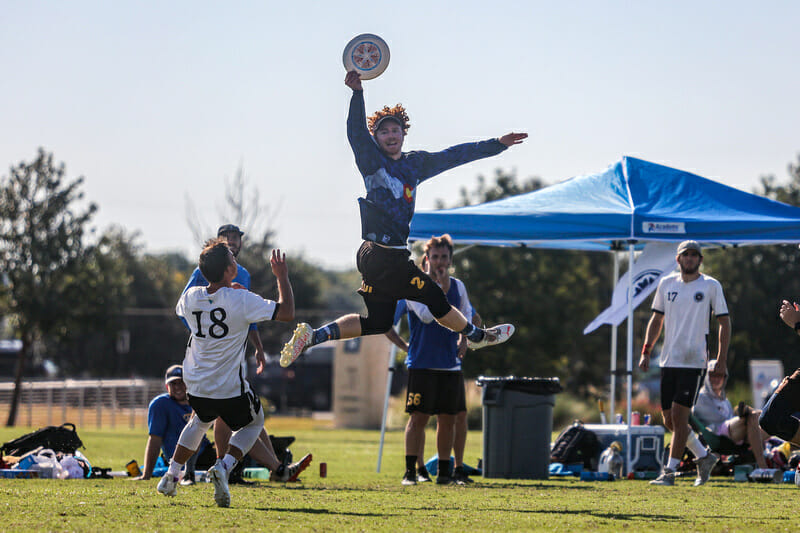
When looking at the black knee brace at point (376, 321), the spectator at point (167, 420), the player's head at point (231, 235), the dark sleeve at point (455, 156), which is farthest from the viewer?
the spectator at point (167, 420)

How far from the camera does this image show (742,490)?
945 cm

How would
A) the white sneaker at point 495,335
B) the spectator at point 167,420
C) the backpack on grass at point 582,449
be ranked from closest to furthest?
the white sneaker at point 495,335 < the spectator at point 167,420 < the backpack on grass at point 582,449

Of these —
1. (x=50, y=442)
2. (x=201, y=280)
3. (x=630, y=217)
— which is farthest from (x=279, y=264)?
(x=630, y=217)

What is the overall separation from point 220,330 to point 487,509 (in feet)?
6.79

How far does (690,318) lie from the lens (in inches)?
380

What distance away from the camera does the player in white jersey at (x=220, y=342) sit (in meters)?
6.85

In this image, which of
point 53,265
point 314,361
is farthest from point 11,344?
point 53,265

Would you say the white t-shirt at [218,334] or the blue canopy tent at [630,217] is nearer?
the white t-shirt at [218,334]

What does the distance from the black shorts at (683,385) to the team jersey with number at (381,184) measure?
314 cm

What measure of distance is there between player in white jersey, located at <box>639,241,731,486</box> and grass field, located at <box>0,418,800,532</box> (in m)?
0.66

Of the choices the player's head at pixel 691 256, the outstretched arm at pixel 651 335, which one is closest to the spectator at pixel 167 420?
the outstretched arm at pixel 651 335

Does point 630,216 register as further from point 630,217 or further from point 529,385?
point 529,385

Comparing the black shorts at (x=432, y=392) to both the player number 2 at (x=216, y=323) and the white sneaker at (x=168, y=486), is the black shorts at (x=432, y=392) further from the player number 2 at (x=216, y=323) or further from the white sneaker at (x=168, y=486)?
the player number 2 at (x=216, y=323)

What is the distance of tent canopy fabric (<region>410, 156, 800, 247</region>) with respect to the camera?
1160 cm
